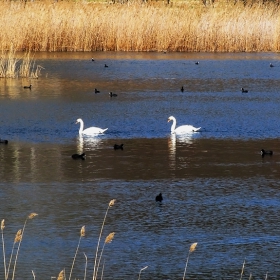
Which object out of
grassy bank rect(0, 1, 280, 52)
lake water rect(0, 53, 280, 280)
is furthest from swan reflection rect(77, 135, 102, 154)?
grassy bank rect(0, 1, 280, 52)

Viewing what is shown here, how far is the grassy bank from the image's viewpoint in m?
27.6

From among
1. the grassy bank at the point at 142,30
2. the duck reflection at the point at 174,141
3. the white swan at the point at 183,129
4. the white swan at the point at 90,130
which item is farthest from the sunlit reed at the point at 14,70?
the duck reflection at the point at 174,141

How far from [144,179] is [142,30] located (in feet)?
58.5

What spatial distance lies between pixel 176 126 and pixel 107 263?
8627 mm

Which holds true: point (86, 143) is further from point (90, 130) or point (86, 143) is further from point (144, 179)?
point (144, 179)

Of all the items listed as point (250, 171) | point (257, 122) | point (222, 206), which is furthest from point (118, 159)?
point (257, 122)

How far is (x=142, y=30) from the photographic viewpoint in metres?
28.1

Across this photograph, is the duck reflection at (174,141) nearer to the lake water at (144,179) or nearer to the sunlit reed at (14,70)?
the lake water at (144,179)

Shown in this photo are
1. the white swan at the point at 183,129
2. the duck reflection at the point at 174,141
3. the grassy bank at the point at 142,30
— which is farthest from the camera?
the grassy bank at the point at 142,30

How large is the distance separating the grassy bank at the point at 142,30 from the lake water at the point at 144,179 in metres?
6.06

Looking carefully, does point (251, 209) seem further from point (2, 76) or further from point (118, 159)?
point (2, 76)

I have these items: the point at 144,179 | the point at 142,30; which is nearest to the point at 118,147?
the point at 144,179

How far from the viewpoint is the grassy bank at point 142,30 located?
27641mm

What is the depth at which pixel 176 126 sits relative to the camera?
1561 cm
